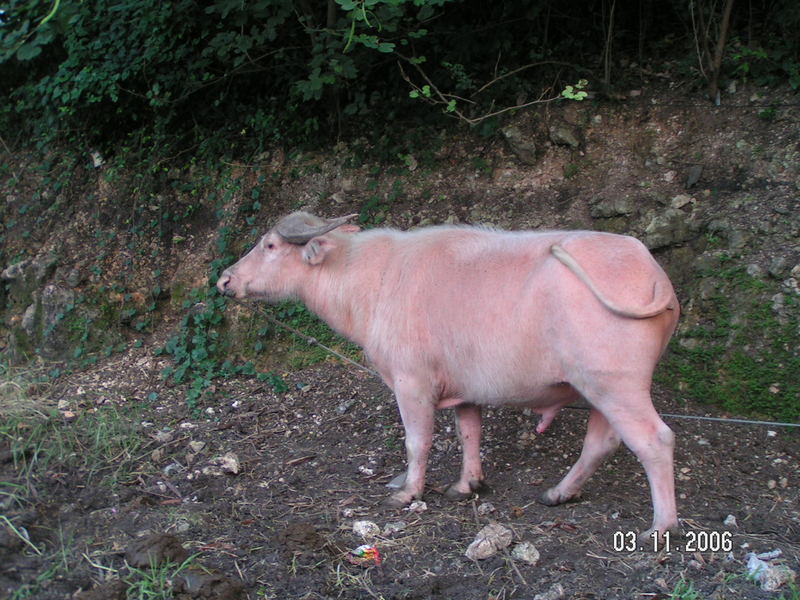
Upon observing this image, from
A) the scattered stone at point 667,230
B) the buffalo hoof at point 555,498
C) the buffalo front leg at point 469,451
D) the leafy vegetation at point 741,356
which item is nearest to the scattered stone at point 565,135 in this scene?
the scattered stone at point 667,230

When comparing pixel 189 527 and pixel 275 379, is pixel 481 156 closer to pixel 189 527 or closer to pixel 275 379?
pixel 275 379

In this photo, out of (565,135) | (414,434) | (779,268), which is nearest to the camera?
(414,434)

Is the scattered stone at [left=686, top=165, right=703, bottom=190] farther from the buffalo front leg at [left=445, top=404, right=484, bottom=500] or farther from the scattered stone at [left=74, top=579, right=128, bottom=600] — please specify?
the scattered stone at [left=74, top=579, right=128, bottom=600]

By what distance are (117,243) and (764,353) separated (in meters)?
6.29

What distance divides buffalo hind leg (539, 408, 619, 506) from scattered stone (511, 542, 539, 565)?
0.75 m

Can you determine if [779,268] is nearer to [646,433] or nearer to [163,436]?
[646,433]

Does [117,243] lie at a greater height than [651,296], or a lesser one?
lesser

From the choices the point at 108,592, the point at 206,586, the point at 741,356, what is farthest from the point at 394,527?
the point at 741,356

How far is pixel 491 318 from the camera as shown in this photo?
4.55m

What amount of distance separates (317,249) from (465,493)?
187cm

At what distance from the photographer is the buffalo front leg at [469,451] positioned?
200 inches

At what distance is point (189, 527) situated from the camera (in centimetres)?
431

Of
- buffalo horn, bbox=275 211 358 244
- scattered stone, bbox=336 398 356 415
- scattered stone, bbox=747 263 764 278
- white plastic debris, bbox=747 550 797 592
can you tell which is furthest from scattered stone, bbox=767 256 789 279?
scattered stone, bbox=336 398 356 415

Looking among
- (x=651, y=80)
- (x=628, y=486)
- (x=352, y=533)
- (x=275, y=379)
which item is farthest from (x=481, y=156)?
(x=352, y=533)
